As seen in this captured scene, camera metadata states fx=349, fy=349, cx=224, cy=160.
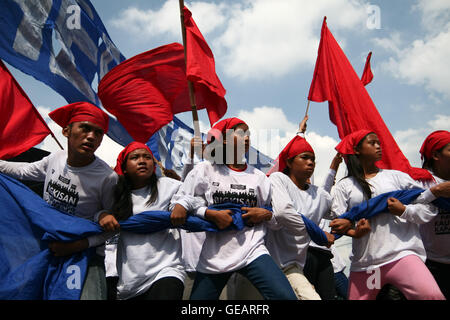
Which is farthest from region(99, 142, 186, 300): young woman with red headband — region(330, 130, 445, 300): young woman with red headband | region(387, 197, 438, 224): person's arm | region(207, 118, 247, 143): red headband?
region(387, 197, 438, 224): person's arm

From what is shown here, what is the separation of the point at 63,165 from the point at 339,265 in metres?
4.75

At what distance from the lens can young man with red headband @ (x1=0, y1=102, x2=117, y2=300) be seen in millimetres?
3084

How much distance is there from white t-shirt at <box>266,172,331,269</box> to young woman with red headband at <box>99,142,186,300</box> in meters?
0.94

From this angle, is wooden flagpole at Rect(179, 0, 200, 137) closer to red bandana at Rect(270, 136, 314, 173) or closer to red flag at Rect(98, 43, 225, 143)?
red flag at Rect(98, 43, 225, 143)

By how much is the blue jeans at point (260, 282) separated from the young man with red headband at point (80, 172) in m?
0.82

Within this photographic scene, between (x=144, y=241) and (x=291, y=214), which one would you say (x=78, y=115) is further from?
(x=291, y=214)

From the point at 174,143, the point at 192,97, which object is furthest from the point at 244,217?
the point at 174,143

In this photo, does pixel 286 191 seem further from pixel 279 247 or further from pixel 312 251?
pixel 312 251

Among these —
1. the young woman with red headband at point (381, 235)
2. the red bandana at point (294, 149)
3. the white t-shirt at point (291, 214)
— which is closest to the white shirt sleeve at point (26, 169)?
the white t-shirt at point (291, 214)

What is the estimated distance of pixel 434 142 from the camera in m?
3.70

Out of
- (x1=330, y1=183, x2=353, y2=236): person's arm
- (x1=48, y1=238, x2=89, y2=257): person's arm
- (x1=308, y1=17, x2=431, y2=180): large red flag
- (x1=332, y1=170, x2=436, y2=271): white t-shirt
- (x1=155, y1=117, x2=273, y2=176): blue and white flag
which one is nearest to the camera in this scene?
(x1=48, y1=238, x2=89, y2=257): person's arm

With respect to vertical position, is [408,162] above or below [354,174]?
above

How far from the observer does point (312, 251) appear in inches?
146
